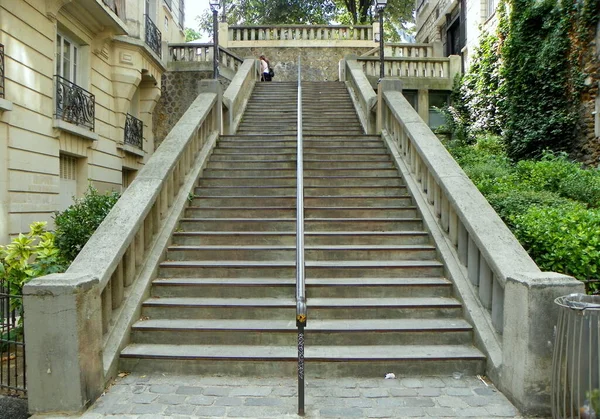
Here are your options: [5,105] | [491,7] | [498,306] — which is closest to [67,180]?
[5,105]

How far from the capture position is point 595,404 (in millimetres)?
2906

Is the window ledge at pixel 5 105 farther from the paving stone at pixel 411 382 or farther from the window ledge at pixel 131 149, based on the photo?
→ the paving stone at pixel 411 382

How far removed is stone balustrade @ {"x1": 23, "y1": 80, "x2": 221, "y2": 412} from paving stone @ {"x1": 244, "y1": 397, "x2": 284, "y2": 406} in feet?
4.13

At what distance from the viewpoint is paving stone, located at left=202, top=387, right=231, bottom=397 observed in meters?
3.80

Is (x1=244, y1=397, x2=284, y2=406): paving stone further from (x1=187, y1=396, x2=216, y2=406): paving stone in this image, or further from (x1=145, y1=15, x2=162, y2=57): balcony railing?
(x1=145, y1=15, x2=162, y2=57): balcony railing

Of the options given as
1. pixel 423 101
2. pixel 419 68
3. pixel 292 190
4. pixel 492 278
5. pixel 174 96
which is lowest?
pixel 492 278

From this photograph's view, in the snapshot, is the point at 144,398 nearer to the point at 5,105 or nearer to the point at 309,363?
the point at 309,363

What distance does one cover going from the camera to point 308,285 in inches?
200

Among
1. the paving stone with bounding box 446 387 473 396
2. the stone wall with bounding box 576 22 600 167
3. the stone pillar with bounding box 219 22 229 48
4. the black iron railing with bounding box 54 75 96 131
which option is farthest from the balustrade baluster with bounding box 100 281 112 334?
the stone pillar with bounding box 219 22 229 48

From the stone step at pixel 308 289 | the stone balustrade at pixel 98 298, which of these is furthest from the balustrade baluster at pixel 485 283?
the stone balustrade at pixel 98 298

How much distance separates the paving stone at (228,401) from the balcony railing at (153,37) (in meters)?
13.2

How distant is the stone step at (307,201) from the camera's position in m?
6.78

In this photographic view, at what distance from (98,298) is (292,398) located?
6.01 ft

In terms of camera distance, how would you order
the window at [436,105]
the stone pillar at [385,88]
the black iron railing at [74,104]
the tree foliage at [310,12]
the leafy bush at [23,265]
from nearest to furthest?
the leafy bush at [23,265], the stone pillar at [385,88], the black iron railing at [74,104], the window at [436,105], the tree foliage at [310,12]
